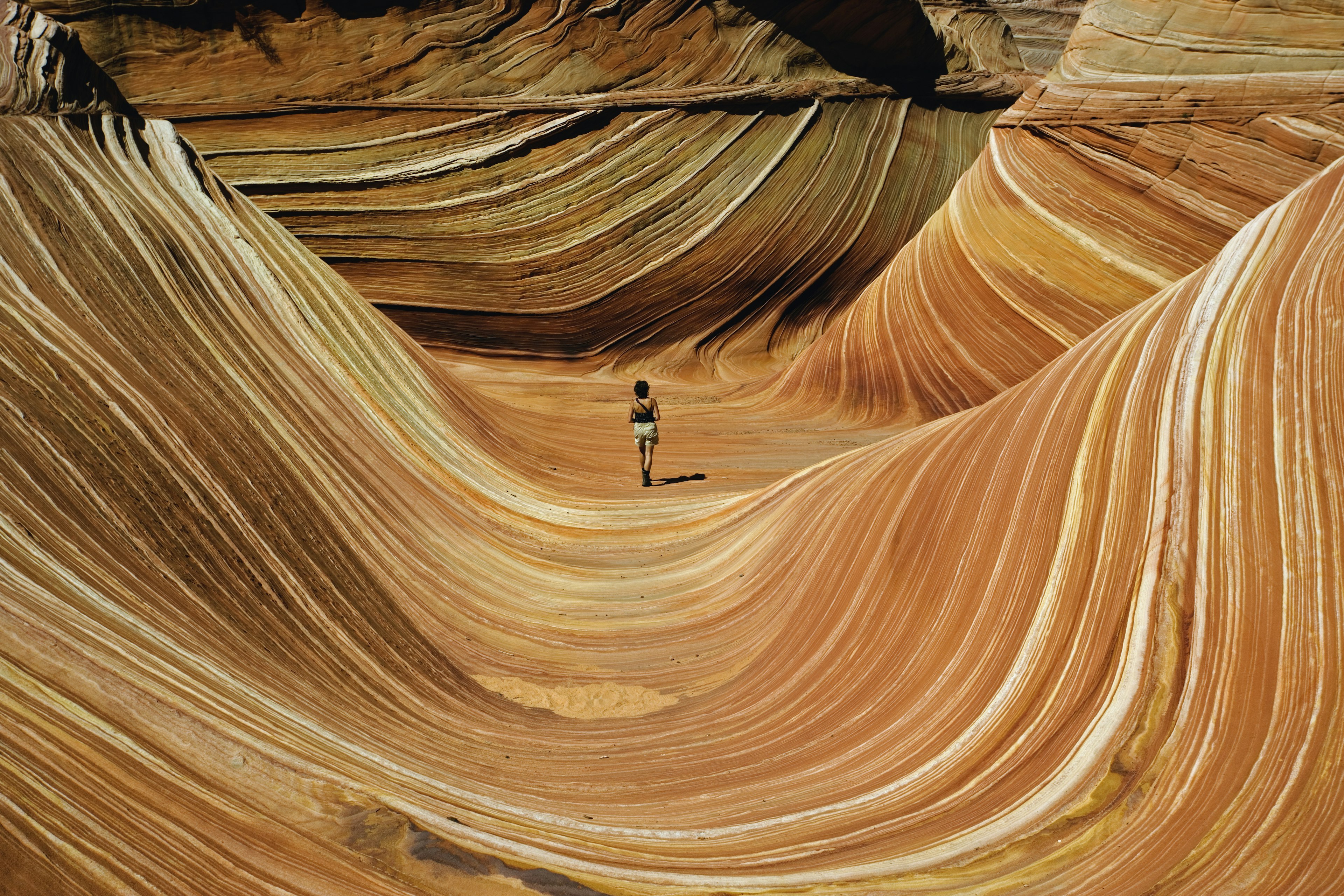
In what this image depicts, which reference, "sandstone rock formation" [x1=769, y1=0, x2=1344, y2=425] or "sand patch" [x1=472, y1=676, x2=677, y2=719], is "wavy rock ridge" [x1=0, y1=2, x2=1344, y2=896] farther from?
"sandstone rock formation" [x1=769, y1=0, x2=1344, y2=425]

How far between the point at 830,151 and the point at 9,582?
973cm

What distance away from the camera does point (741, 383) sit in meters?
9.62

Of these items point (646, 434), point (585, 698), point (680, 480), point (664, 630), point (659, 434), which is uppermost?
point (659, 434)

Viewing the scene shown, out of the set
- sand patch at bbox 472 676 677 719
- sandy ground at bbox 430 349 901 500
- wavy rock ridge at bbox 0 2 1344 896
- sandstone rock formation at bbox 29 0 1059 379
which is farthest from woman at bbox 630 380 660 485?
sandstone rock formation at bbox 29 0 1059 379

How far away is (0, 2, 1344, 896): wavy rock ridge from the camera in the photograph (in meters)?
2.25

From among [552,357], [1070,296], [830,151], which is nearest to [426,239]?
[552,357]

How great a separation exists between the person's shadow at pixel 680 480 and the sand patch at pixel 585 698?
2427 mm

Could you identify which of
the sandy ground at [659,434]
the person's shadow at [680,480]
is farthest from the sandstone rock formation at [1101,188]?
the person's shadow at [680,480]

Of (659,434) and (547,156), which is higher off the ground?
(547,156)

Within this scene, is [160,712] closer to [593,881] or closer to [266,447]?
[593,881]

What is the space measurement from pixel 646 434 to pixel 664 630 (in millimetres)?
2066

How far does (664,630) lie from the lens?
4473 millimetres

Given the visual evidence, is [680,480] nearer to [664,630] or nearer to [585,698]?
[664,630]

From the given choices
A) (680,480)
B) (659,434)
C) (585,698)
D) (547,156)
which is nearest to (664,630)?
(585,698)
